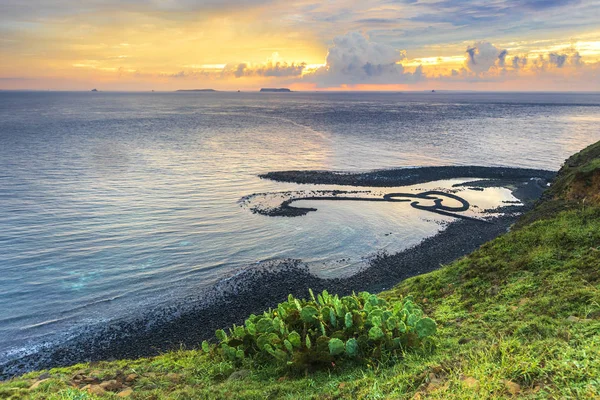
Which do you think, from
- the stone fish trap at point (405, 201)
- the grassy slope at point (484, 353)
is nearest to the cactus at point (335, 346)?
the grassy slope at point (484, 353)

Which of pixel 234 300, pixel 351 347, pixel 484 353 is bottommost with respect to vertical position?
pixel 234 300

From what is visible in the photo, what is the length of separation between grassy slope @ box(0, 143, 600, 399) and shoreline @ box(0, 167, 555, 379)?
843 centimetres

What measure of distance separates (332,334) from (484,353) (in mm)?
3470

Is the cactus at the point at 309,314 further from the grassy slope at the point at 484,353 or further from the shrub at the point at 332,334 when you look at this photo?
the grassy slope at the point at 484,353

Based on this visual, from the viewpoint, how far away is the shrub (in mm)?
9285

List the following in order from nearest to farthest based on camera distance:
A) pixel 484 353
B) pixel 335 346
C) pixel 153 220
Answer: pixel 484 353 → pixel 335 346 → pixel 153 220

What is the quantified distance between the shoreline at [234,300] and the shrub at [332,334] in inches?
387

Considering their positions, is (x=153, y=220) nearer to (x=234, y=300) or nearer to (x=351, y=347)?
(x=234, y=300)

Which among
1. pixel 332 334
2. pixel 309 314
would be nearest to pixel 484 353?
pixel 332 334

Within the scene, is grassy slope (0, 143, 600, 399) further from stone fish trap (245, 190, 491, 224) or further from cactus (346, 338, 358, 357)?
stone fish trap (245, 190, 491, 224)

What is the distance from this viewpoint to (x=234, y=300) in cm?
2525

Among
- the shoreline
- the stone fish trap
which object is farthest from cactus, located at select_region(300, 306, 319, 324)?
the stone fish trap

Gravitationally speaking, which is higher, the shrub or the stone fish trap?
the shrub

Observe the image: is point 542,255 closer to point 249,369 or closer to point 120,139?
point 249,369
